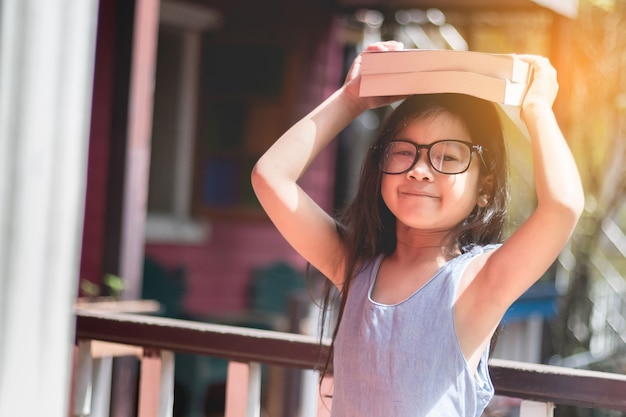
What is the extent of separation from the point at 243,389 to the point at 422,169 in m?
0.86

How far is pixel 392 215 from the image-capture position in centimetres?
177

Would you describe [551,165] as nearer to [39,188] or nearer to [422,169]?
[422,169]

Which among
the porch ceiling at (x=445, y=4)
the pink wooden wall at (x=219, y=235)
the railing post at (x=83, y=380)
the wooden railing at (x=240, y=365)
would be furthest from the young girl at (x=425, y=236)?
the pink wooden wall at (x=219, y=235)

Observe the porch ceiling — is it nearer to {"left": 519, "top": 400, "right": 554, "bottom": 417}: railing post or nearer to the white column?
{"left": 519, "top": 400, "right": 554, "bottom": 417}: railing post

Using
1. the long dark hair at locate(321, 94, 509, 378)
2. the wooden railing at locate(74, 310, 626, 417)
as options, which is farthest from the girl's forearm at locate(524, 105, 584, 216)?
the wooden railing at locate(74, 310, 626, 417)

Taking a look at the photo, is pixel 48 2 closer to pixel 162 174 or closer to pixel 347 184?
pixel 162 174

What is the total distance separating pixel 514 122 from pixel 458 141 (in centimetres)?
651

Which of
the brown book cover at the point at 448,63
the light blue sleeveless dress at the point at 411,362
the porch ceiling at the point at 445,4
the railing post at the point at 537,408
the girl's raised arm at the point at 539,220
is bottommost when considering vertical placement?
the railing post at the point at 537,408

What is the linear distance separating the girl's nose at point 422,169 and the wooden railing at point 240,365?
20.1 inches

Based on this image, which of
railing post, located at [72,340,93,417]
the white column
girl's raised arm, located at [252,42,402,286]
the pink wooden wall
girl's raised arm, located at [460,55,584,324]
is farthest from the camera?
the pink wooden wall

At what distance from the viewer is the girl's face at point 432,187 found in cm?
158

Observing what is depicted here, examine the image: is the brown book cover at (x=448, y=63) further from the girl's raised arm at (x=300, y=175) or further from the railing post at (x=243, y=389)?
the railing post at (x=243, y=389)

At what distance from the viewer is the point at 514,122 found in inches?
311

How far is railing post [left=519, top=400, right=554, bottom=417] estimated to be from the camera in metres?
1.84
